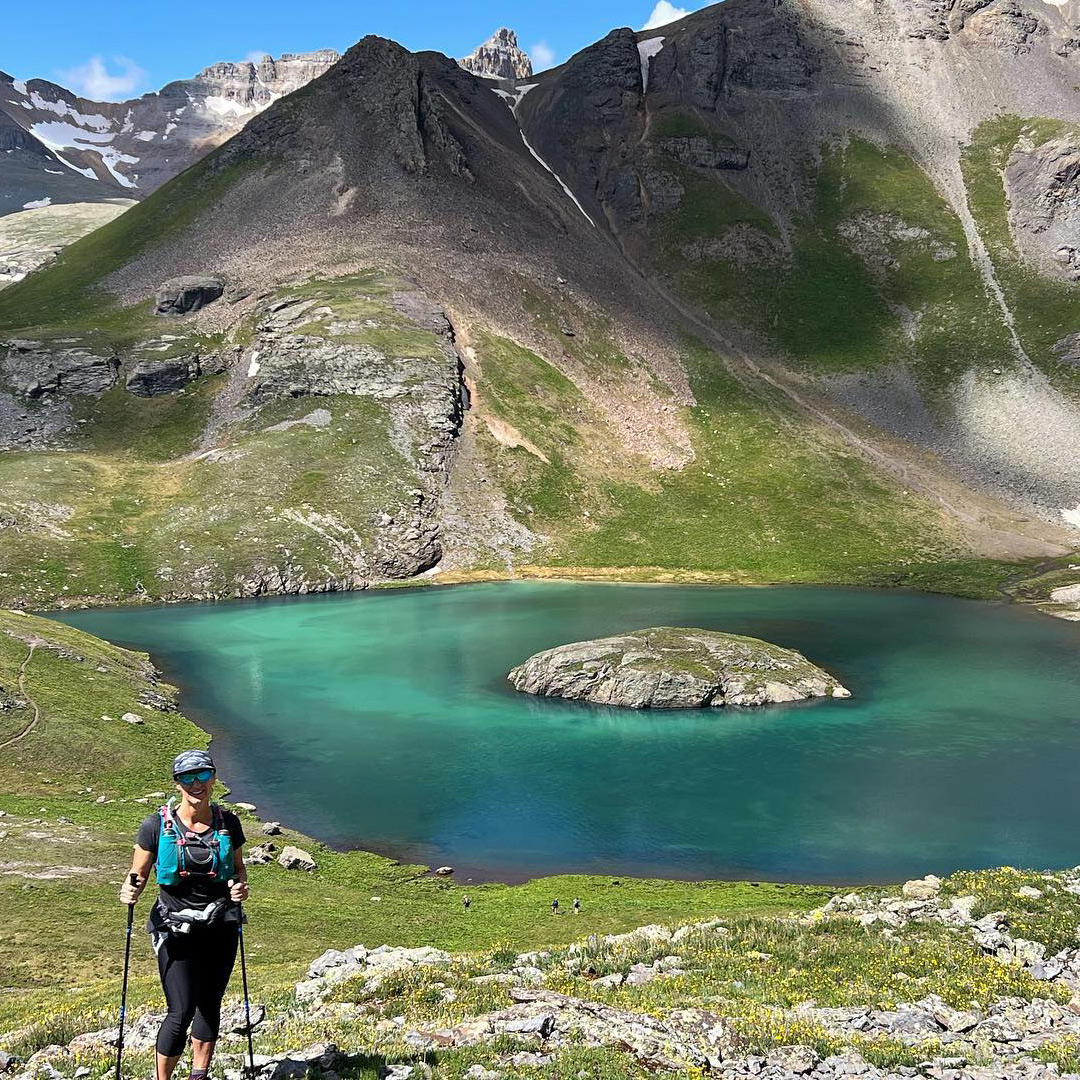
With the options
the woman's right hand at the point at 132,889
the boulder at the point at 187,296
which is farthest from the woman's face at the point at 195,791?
the boulder at the point at 187,296

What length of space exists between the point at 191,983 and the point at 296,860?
95.7ft

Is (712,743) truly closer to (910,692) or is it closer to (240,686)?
(910,692)

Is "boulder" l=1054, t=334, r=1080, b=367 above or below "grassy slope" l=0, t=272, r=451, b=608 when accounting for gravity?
above

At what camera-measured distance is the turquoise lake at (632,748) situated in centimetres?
4588

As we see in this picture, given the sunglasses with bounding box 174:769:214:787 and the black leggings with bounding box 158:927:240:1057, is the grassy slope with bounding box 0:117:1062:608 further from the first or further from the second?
the sunglasses with bounding box 174:769:214:787

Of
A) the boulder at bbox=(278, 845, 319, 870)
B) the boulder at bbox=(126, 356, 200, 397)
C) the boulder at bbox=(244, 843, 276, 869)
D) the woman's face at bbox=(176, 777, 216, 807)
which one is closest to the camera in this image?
the woman's face at bbox=(176, 777, 216, 807)

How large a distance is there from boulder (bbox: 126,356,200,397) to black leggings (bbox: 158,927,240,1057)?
158451 millimetres

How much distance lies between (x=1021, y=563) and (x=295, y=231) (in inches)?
5786

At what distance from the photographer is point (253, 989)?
23.1 m

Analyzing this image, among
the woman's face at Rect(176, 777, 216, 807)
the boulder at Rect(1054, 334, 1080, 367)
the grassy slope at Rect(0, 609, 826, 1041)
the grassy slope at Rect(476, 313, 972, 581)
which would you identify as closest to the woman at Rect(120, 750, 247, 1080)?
the woman's face at Rect(176, 777, 216, 807)

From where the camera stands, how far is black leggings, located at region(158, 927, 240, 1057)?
13234 mm

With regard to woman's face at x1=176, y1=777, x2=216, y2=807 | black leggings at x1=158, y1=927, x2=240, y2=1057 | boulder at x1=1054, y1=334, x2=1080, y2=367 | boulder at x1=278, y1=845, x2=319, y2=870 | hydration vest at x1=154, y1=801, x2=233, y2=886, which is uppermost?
boulder at x1=1054, y1=334, x2=1080, y2=367

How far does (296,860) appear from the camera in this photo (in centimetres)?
4103

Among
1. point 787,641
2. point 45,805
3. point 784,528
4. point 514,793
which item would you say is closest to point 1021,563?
point 784,528
